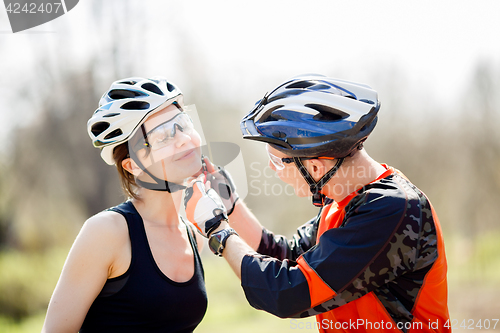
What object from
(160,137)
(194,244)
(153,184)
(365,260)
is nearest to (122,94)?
(160,137)

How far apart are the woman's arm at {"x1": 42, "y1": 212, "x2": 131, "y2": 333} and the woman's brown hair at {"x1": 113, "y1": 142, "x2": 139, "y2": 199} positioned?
47cm

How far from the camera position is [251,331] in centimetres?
847

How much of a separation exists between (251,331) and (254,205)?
3617 millimetres

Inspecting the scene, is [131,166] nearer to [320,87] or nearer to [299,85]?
[299,85]

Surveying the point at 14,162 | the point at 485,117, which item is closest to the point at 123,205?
the point at 14,162

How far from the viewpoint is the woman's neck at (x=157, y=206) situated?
252 cm

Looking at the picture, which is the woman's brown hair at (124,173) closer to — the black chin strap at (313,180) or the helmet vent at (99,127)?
the helmet vent at (99,127)

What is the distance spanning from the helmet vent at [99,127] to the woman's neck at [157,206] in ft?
1.64

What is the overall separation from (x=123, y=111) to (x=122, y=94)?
19 centimetres

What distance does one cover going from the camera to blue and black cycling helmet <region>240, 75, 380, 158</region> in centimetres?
204

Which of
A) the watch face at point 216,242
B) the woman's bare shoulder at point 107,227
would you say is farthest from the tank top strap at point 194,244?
the woman's bare shoulder at point 107,227

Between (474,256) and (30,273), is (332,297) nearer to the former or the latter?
(30,273)

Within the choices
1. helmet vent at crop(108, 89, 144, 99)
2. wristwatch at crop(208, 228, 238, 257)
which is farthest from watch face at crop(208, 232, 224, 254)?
helmet vent at crop(108, 89, 144, 99)

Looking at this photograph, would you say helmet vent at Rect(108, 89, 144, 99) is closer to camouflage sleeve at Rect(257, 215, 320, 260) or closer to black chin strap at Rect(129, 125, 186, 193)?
black chin strap at Rect(129, 125, 186, 193)
